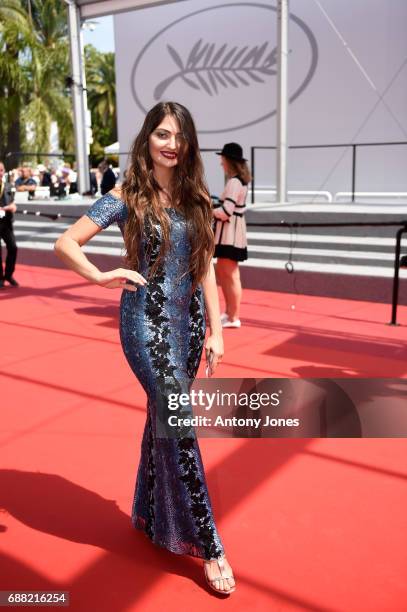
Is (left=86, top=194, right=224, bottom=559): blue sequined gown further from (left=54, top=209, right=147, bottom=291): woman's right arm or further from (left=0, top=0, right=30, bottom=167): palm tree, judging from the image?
(left=0, top=0, right=30, bottom=167): palm tree

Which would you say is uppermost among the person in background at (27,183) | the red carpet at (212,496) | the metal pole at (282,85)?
the metal pole at (282,85)

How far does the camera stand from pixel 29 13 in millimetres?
30781

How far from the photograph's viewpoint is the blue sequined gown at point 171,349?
2488mm

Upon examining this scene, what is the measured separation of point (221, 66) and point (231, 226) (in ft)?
36.3

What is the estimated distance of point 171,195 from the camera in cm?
254

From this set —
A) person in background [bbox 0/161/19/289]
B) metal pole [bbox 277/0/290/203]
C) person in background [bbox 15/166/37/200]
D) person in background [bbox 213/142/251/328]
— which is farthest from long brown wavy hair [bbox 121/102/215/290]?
person in background [bbox 15/166/37/200]

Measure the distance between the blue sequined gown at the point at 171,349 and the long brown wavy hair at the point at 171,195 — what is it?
28 mm

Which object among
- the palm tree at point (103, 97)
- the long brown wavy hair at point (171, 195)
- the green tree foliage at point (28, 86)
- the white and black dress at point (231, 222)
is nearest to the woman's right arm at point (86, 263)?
the long brown wavy hair at point (171, 195)

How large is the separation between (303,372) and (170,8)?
1442 cm

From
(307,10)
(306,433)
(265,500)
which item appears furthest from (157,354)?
(307,10)

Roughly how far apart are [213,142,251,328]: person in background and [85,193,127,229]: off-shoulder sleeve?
3.87m

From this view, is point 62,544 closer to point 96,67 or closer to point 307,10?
point 307,10

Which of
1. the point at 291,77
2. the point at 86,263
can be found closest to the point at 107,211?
the point at 86,263

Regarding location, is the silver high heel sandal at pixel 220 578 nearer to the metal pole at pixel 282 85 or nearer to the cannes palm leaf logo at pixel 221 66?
the metal pole at pixel 282 85
